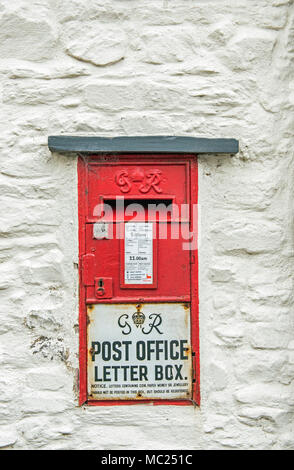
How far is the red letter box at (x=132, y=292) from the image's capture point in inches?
77.0

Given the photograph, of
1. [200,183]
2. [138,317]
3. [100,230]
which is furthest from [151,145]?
[138,317]

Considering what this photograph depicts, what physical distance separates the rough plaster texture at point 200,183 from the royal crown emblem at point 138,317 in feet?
0.92

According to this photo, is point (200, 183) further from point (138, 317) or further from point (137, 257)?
point (138, 317)

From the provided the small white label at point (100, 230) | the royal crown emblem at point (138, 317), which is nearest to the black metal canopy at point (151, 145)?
the small white label at point (100, 230)

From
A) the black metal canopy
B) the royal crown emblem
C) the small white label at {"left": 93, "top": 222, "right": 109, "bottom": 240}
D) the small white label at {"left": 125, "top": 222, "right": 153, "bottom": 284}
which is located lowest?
the royal crown emblem

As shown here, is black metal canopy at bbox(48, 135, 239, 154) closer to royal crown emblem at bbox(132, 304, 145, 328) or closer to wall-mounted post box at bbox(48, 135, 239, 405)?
wall-mounted post box at bbox(48, 135, 239, 405)

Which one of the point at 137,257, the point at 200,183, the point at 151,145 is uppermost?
the point at 151,145

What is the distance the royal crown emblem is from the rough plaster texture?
28cm

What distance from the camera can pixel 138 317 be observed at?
1.96 m

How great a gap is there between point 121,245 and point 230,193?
579 millimetres

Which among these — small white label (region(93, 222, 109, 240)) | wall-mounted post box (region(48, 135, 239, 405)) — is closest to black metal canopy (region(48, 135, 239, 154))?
wall-mounted post box (region(48, 135, 239, 405))

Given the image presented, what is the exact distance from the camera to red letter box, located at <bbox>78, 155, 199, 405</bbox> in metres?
1.96

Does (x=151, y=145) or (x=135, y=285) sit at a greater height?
(x=151, y=145)

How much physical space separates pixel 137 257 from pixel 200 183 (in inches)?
18.3
